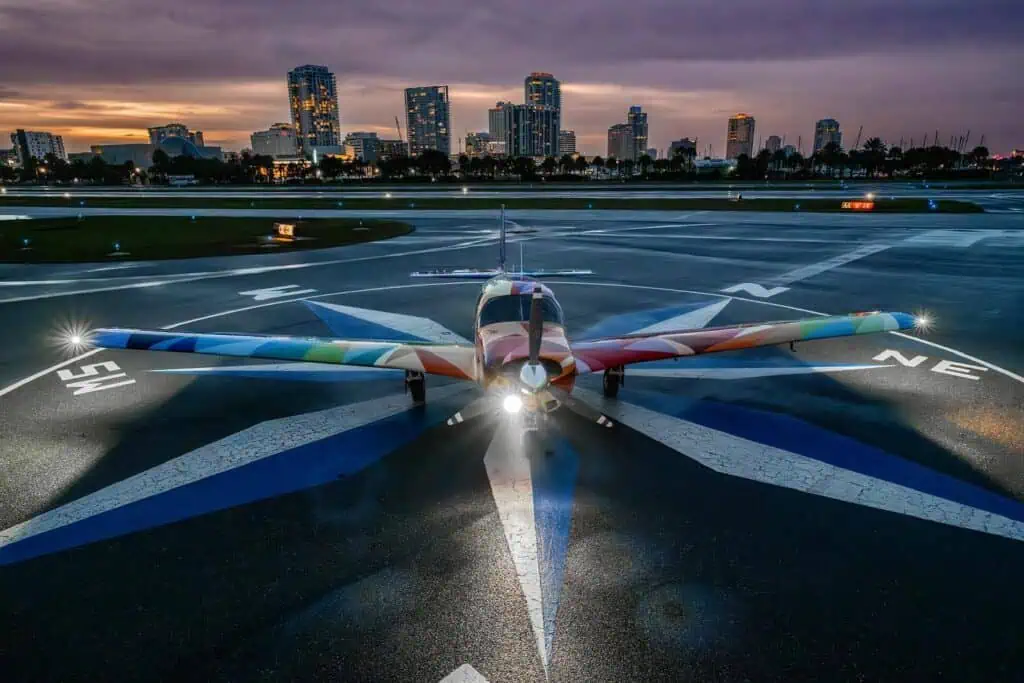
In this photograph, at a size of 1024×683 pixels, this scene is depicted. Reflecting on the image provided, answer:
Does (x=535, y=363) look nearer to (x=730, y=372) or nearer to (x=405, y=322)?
(x=730, y=372)

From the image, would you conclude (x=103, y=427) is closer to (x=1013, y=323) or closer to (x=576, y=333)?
(x=576, y=333)

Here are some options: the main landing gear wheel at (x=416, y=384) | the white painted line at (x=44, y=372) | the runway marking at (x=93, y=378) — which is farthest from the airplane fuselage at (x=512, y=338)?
the white painted line at (x=44, y=372)

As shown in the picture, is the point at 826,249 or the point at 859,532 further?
the point at 826,249

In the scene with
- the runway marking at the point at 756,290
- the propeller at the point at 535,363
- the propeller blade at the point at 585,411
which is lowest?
the propeller blade at the point at 585,411

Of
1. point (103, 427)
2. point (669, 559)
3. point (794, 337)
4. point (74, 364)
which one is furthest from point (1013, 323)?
point (74, 364)

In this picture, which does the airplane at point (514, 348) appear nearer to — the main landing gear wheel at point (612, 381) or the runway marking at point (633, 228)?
the main landing gear wheel at point (612, 381)

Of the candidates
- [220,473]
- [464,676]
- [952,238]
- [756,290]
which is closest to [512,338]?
[220,473]
